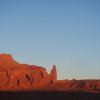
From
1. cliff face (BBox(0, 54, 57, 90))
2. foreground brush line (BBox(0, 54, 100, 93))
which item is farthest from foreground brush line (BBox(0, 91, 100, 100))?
cliff face (BBox(0, 54, 57, 90))

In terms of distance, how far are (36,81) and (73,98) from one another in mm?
79903

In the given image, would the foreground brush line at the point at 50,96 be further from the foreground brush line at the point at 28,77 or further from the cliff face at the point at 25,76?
the cliff face at the point at 25,76

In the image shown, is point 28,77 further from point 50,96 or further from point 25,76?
point 50,96

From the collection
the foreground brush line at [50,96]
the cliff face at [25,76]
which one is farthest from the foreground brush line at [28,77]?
the foreground brush line at [50,96]

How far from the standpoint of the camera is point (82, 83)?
5231 inches

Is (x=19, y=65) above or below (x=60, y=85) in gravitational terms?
above

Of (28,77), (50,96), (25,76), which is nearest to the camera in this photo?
(50,96)

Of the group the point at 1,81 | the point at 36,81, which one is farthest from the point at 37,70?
the point at 1,81

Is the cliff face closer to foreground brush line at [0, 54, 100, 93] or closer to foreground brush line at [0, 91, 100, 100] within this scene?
foreground brush line at [0, 54, 100, 93]

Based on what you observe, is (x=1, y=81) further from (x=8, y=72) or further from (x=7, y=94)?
(x=7, y=94)

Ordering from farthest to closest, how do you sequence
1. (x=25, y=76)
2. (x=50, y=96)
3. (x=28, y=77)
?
1. (x=25, y=76)
2. (x=28, y=77)
3. (x=50, y=96)

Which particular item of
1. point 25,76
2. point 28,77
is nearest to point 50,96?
point 28,77

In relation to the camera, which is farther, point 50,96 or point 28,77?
point 28,77

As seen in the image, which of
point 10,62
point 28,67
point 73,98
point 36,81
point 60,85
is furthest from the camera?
point 10,62
